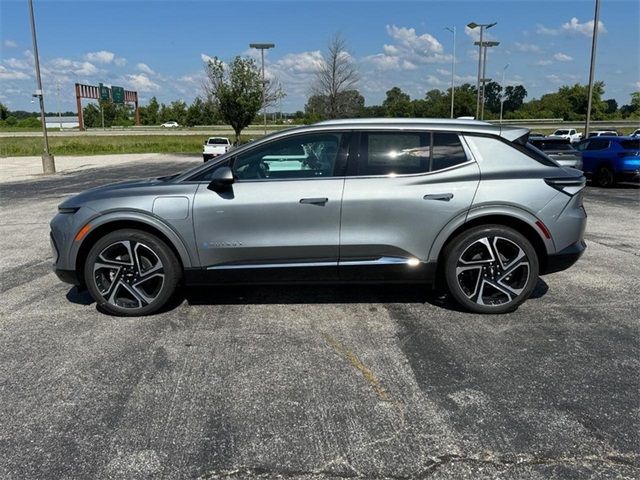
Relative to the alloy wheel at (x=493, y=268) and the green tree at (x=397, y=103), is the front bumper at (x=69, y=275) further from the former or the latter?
the green tree at (x=397, y=103)

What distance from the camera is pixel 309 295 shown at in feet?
17.2

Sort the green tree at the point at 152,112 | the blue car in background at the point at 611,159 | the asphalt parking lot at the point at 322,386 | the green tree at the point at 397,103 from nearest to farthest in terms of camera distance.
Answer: the asphalt parking lot at the point at 322,386 < the blue car in background at the point at 611,159 < the green tree at the point at 397,103 < the green tree at the point at 152,112

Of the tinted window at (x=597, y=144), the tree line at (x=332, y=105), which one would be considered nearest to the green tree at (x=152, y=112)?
the tree line at (x=332, y=105)

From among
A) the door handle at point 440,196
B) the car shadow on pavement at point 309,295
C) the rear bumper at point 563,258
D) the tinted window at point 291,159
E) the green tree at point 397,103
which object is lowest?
the car shadow on pavement at point 309,295

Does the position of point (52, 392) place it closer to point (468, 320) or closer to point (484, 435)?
point (484, 435)

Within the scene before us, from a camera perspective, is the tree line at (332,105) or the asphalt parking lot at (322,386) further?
the tree line at (332,105)

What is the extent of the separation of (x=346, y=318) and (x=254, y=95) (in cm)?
3824

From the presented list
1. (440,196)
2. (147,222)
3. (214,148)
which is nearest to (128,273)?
(147,222)

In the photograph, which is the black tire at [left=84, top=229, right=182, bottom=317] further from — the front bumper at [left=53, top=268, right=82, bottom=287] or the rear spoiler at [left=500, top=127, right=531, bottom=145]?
the rear spoiler at [left=500, top=127, right=531, bottom=145]

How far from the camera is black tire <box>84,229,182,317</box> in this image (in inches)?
177

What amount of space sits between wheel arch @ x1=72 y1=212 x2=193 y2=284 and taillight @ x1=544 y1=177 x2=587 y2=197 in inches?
124

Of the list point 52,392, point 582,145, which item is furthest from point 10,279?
point 582,145

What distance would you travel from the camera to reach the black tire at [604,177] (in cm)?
1559

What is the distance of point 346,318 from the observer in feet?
15.0
